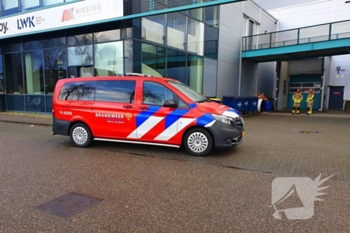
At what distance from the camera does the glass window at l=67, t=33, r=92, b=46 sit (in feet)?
42.3

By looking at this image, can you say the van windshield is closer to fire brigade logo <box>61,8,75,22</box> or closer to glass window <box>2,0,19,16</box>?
fire brigade logo <box>61,8,75,22</box>

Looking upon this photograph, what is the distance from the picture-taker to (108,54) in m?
12.4

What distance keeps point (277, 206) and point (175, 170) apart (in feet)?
6.75

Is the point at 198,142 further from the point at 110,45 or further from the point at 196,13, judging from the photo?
the point at 196,13

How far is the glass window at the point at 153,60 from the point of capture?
12281 millimetres

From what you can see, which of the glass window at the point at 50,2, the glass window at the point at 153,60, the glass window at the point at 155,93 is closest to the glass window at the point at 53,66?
the glass window at the point at 50,2

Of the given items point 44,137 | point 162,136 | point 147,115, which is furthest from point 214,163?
point 44,137

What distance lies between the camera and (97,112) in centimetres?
664

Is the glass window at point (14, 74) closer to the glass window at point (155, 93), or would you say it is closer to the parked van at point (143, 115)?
the parked van at point (143, 115)

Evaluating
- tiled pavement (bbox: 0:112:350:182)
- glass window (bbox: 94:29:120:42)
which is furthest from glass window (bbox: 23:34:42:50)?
tiled pavement (bbox: 0:112:350:182)

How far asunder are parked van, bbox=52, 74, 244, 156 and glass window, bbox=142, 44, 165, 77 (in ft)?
18.5

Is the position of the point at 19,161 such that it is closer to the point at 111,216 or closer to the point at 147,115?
Answer: the point at 147,115

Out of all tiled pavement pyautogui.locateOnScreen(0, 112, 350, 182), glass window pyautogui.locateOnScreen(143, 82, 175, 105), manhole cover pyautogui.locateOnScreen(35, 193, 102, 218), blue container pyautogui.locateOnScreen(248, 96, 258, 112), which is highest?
glass window pyautogui.locateOnScreen(143, 82, 175, 105)

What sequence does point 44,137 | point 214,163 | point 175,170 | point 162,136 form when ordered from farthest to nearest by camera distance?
point 44,137, point 162,136, point 214,163, point 175,170
